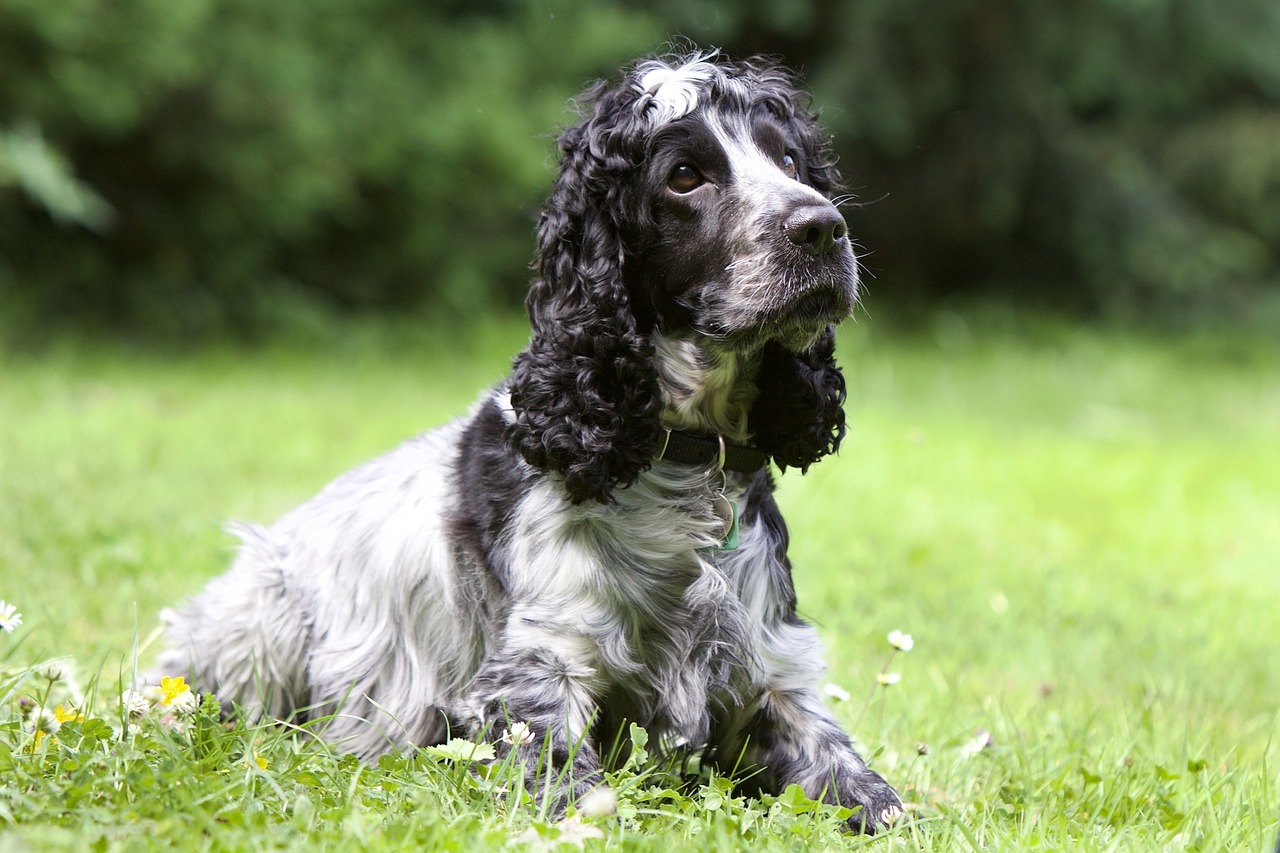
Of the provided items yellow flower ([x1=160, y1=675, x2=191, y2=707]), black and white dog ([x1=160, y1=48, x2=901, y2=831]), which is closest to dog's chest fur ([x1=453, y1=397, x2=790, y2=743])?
black and white dog ([x1=160, y1=48, x2=901, y2=831])

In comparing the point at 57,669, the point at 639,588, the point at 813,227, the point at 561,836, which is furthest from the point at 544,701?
the point at 57,669

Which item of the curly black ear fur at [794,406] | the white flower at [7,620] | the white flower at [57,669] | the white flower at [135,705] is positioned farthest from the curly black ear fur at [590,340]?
the white flower at [57,669]

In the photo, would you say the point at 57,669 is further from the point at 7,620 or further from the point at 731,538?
the point at 731,538

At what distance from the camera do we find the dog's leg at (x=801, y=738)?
10.3 ft

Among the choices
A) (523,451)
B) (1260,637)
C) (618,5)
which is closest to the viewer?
(523,451)

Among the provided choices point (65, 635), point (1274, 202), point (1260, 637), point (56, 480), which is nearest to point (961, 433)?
point (1260, 637)

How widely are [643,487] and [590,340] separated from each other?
14.8 inches

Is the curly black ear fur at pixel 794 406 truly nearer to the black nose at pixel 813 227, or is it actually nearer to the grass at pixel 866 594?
the black nose at pixel 813 227

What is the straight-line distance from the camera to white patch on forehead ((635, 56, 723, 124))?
130 inches

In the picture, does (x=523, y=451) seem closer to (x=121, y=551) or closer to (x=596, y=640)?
Answer: (x=596, y=640)

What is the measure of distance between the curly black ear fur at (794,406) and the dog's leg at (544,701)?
0.77 meters

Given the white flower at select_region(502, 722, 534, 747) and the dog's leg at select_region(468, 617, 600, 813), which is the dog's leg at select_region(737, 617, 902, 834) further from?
the white flower at select_region(502, 722, 534, 747)

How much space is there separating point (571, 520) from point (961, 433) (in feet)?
22.0

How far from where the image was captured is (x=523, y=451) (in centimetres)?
320
